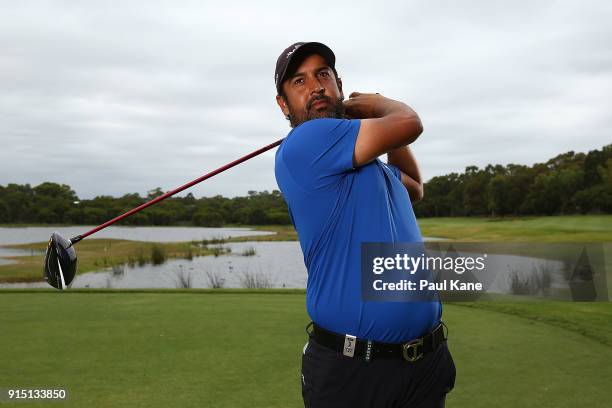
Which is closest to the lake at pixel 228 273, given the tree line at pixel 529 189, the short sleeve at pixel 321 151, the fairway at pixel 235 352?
the fairway at pixel 235 352

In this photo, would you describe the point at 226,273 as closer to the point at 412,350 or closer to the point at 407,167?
the point at 407,167

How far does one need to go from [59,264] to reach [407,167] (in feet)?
6.63

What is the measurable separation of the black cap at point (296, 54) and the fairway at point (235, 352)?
218 centimetres

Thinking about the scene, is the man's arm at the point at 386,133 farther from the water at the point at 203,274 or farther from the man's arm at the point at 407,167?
the water at the point at 203,274

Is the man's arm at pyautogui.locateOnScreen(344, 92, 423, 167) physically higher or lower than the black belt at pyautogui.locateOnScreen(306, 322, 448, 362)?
higher

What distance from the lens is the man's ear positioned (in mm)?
2049

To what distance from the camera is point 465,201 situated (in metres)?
45.2

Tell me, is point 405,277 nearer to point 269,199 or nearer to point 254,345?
point 254,345

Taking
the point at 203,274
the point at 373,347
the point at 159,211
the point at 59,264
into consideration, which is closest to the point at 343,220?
the point at 373,347

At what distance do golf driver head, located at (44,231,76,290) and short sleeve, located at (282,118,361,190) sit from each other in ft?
6.13

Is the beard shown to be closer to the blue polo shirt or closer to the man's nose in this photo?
the man's nose

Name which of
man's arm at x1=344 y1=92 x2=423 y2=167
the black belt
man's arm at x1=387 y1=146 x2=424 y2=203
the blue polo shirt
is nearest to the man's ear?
the blue polo shirt

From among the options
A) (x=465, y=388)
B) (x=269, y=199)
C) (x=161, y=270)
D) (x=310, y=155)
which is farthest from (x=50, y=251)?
(x=269, y=199)

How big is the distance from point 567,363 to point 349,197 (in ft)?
10.8
